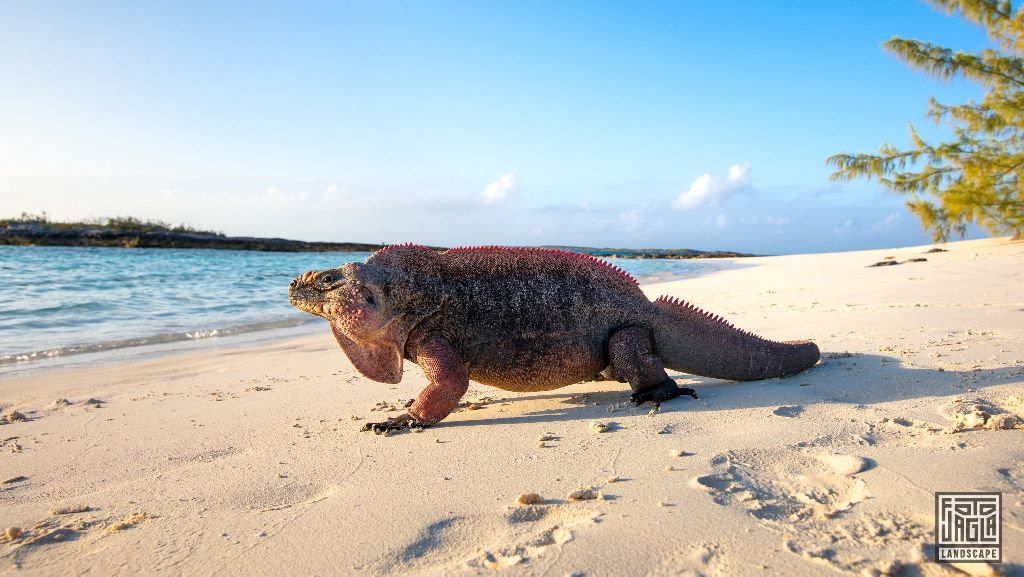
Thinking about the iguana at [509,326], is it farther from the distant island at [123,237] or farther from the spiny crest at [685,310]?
the distant island at [123,237]

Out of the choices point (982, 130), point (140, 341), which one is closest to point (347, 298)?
point (140, 341)

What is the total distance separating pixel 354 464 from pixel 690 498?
6.16 feet

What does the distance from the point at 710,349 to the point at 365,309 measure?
267cm

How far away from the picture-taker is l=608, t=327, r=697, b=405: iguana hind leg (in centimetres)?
437

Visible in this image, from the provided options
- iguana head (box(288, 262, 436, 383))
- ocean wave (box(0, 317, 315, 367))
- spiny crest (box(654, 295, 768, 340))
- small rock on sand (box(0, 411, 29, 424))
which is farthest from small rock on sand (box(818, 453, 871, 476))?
ocean wave (box(0, 317, 315, 367))

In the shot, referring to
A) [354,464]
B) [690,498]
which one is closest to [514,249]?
[354,464]

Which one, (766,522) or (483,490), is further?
(483,490)

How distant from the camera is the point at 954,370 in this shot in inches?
180

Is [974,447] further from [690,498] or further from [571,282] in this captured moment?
[571,282]

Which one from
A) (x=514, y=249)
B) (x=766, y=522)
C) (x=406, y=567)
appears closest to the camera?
(x=406, y=567)

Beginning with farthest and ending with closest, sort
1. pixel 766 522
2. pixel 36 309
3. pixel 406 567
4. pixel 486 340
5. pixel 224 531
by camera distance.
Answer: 1. pixel 36 309
2. pixel 486 340
3. pixel 224 531
4. pixel 766 522
5. pixel 406 567

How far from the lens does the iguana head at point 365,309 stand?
4.15 meters

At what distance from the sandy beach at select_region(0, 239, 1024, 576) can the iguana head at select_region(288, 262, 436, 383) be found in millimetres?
506

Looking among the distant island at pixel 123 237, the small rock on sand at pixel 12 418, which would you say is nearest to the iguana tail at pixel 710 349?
the small rock on sand at pixel 12 418
